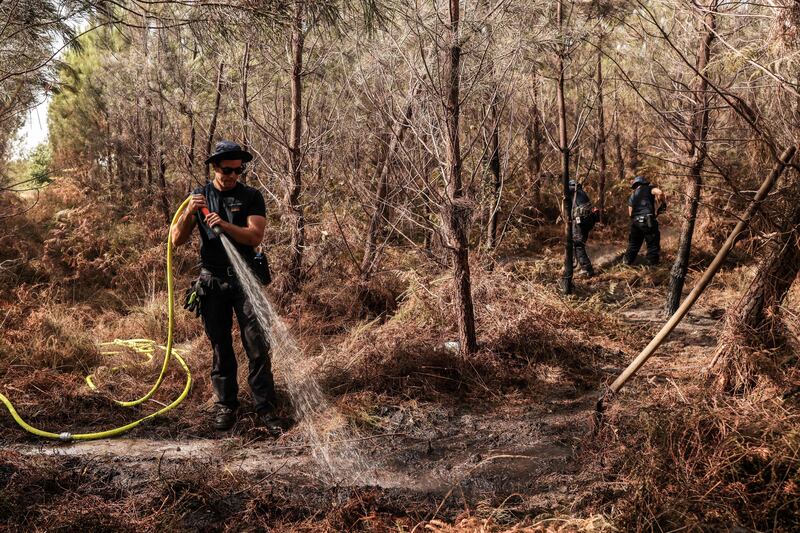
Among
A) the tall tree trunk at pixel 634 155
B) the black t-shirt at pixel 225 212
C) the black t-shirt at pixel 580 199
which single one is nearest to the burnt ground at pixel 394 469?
the black t-shirt at pixel 225 212

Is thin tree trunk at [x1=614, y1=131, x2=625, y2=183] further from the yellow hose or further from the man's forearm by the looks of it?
the yellow hose

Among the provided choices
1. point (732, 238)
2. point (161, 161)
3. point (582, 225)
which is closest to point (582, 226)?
point (582, 225)

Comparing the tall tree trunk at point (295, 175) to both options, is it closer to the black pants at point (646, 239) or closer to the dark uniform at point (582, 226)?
the dark uniform at point (582, 226)

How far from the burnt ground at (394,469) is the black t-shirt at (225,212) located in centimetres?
139

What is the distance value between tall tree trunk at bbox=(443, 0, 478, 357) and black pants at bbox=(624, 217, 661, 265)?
19.0 ft

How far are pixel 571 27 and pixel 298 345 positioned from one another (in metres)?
5.88

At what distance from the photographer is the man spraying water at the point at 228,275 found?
4.02 m

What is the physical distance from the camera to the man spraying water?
13.2 feet

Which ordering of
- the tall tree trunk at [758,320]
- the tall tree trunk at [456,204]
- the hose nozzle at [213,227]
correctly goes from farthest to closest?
1. the tall tree trunk at [456,204]
2. the hose nozzle at [213,227]
3. the tall tree trunk at [758,320]

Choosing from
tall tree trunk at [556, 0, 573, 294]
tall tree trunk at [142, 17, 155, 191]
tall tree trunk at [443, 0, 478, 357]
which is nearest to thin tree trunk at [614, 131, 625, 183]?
tall tree trunk at [556, 0, 573, 294]

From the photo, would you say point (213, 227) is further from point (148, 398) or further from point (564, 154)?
point (564, 154)

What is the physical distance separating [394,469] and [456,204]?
2.33 meters

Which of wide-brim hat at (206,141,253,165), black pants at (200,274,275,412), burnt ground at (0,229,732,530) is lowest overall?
burnt ground at (0,229,732,530)

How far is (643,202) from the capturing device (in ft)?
31.2
